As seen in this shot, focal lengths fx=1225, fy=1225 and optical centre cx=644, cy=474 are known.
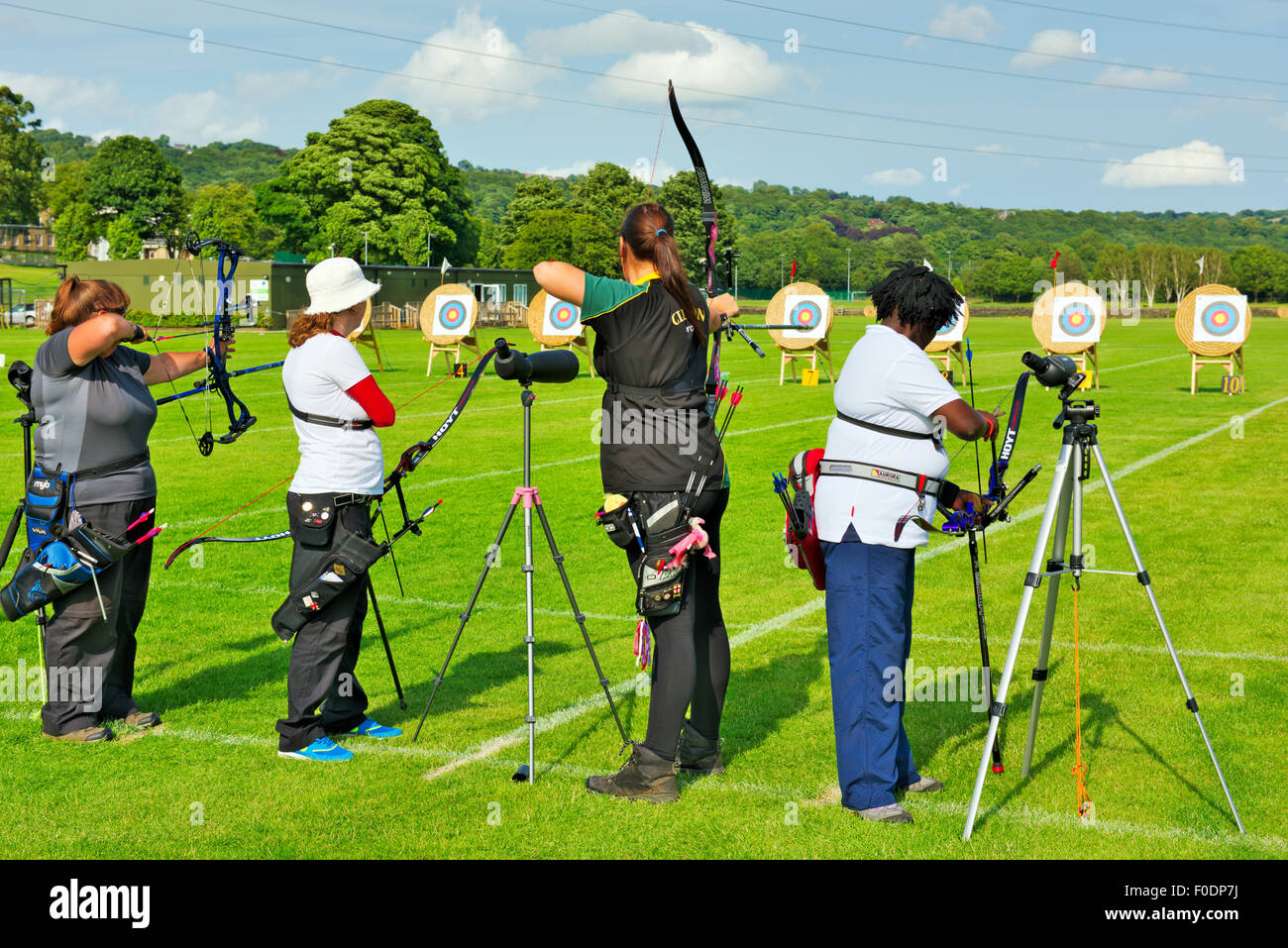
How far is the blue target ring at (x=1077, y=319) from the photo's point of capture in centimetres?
2672

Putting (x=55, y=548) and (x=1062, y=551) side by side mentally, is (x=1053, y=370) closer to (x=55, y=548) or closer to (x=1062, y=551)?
(x=1062, y=551)

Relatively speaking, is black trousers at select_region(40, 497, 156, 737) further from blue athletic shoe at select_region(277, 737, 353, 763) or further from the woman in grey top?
blue athletic shoe at select_region(277, 737, 353, 763)

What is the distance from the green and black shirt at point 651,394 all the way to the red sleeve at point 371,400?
108 centimetres

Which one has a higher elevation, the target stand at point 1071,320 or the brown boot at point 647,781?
the target stand at point 1071,320

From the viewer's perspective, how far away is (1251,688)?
21.5ft

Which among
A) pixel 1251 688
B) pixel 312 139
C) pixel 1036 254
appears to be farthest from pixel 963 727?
pixel 1036 254

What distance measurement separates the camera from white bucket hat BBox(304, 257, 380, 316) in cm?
548

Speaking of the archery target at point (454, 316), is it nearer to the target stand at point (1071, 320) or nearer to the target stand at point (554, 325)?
the target stand at point (554, 325)

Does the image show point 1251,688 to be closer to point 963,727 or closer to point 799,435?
point 963,727

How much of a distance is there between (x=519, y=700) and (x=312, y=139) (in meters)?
86.2

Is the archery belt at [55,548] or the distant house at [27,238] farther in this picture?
the distant house at [27,238]

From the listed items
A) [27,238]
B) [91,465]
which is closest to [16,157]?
[27,238]

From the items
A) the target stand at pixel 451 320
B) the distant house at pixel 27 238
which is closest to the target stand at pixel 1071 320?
the target stand at pixel 451 320
